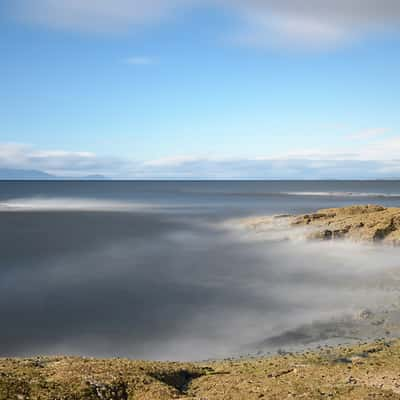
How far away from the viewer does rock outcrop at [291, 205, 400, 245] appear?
39.3 meters

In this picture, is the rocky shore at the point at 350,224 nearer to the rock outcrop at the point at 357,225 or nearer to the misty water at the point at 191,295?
the rock outcrop at the point at 357,225

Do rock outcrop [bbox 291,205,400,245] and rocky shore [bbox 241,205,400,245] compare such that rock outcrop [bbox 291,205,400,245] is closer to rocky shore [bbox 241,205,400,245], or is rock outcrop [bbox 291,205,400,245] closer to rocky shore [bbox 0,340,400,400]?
rocky shore [bbox 241,205,400,245]

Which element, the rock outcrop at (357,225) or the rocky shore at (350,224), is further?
the rocky shore at (350,224)

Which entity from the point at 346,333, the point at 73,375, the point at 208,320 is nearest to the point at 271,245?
the point at 208,320

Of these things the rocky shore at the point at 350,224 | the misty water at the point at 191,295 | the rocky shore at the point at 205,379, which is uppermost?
the rocky shore at the point at 350,224

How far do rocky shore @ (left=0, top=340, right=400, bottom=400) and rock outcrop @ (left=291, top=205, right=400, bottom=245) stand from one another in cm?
2553

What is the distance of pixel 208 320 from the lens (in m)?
23.6

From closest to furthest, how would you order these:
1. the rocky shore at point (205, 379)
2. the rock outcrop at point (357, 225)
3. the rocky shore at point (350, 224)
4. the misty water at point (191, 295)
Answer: the rocky shore at point (205, 379) < the misty water at point (191, 295) < the rock outcrop at point (357, 225) < the rocky shore at point (350, 224)

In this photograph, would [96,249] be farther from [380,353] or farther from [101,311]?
[380,353]

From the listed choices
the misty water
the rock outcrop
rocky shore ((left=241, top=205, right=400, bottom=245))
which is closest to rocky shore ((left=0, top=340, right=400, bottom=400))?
the misty water

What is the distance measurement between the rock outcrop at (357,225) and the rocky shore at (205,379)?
1005 inches

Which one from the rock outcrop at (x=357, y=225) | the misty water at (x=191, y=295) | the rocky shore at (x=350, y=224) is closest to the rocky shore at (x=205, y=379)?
the misty water at (x=191, y=295)

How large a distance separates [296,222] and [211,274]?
19.8 metres

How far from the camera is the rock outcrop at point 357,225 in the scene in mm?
39344
